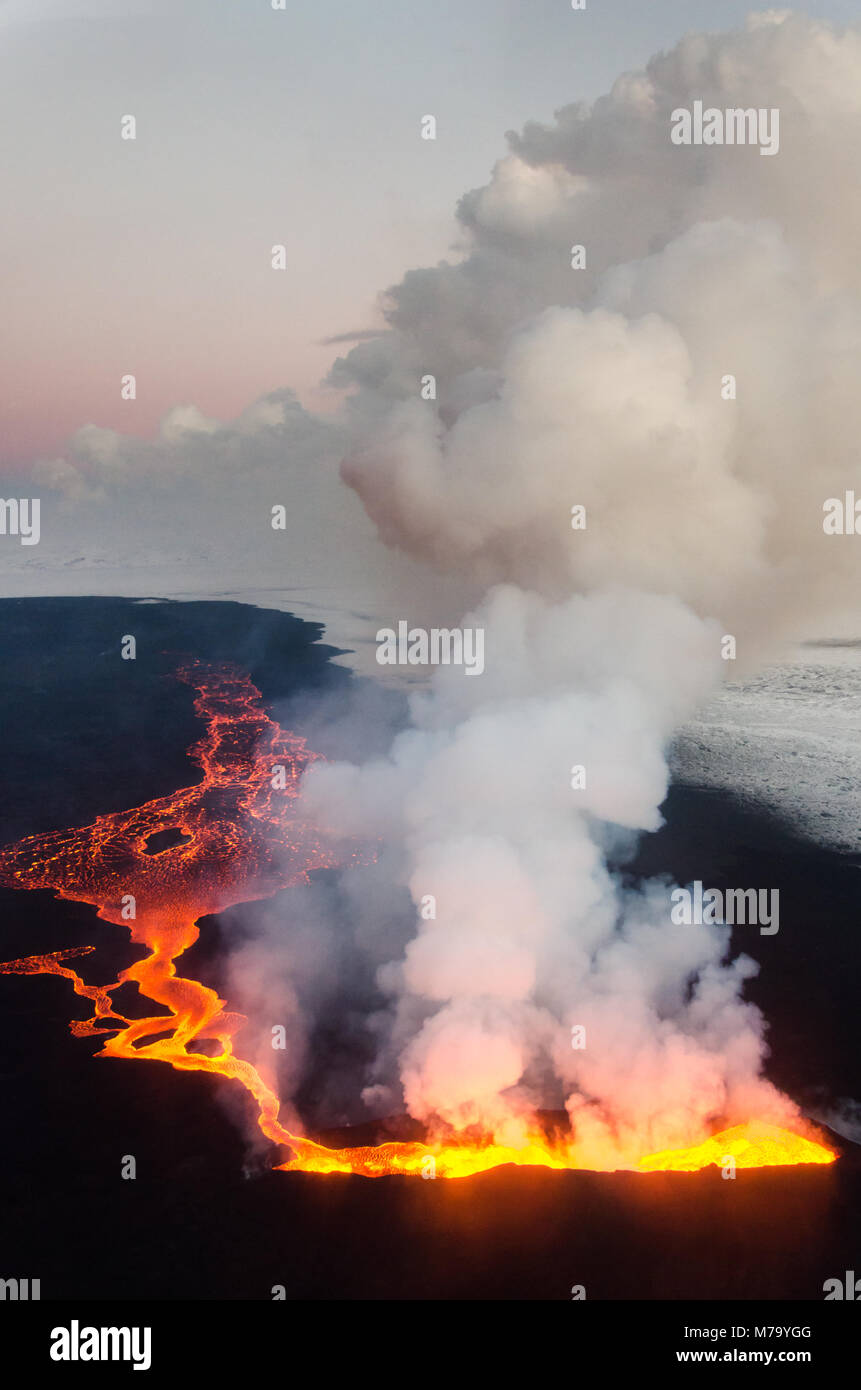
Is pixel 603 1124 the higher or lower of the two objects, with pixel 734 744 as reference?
lower

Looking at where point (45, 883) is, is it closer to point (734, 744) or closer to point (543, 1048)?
point (543, 1048)

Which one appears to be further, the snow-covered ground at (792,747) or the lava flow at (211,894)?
the snow-covered ground at (792,747)

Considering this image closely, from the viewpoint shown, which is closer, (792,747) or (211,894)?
(211,894)

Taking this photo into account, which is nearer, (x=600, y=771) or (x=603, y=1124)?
(x=603, y=1124)

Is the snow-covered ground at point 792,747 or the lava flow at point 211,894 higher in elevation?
the snow-covered ground at point 792,747

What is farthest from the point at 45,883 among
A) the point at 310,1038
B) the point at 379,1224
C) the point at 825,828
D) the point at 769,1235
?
the point at 825,828

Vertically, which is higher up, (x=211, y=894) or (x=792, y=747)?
(x=792, y=747)

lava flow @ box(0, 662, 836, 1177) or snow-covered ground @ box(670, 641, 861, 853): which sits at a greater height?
snow-covered ground @ box(670, 641, 861, 853)

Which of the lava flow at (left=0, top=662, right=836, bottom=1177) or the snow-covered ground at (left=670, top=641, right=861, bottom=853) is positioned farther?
the snow-covered ground at (left=670, top=641, right=861, bottom=853)
